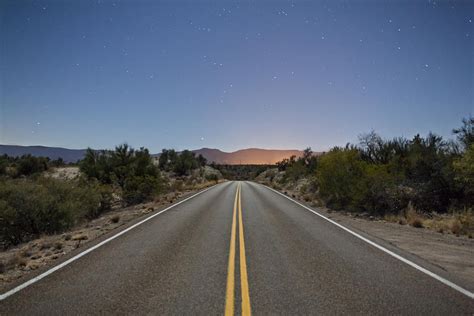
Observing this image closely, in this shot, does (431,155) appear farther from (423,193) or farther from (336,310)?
(336,310)

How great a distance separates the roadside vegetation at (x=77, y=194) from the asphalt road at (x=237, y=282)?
599cm

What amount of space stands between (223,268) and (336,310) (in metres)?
2.49

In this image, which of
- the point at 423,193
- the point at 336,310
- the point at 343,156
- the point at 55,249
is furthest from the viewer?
the point at 343,156

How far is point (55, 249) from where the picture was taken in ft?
26.7

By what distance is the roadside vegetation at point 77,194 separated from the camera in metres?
11.9

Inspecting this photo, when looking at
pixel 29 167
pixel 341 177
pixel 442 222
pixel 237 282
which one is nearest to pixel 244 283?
pixel 237 282

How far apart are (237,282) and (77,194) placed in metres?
13.8

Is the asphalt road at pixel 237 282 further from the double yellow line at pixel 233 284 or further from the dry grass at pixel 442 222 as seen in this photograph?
the dry grass at pixel 442 222

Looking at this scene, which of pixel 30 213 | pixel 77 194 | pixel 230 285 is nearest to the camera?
pixel 230 285

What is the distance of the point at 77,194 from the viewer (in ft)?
52.7

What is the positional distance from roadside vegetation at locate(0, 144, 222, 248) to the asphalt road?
599cm

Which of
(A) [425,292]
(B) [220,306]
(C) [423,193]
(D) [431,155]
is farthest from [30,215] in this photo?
(D) [431,155]

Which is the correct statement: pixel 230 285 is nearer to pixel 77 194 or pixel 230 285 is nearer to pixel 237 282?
pixel 237 282

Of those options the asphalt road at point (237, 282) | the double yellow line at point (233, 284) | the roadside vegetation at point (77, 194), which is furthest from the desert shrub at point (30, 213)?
the double yellow line at point (233, 284)
